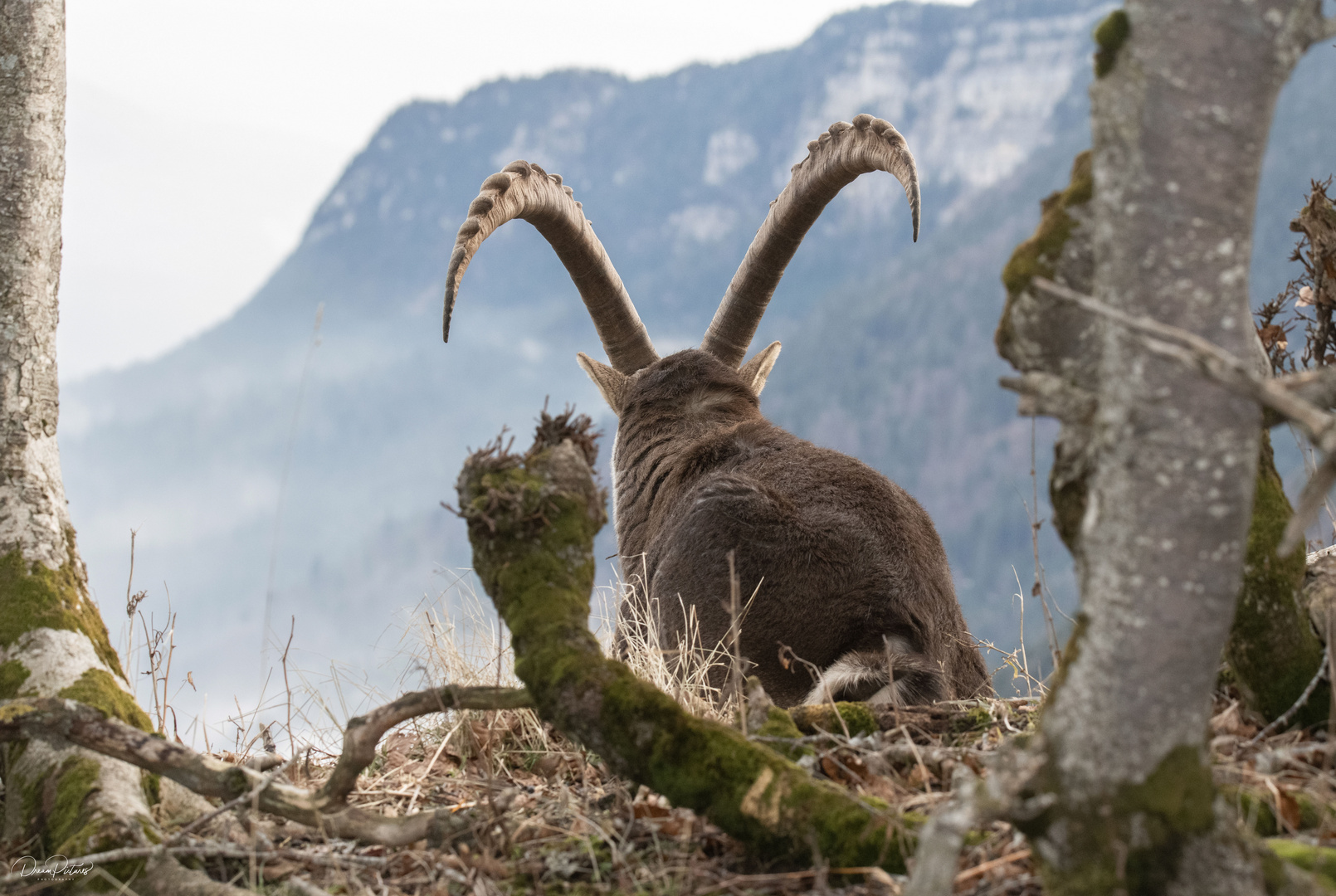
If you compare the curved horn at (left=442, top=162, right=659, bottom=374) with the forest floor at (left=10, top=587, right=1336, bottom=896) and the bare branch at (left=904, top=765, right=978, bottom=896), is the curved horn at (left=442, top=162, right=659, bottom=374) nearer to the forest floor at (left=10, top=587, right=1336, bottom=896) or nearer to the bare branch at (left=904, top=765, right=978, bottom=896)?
the forest floor at (left=10, top=587, right=1336, bottom=896)

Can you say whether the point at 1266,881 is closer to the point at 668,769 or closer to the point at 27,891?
the point at 668,769

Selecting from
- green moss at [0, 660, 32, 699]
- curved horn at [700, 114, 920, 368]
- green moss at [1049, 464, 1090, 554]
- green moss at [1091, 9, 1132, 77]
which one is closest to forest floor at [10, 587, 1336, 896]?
green moss at [0, 660, 32, 699]

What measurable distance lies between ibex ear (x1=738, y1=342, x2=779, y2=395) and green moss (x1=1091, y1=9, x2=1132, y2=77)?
5.08 m

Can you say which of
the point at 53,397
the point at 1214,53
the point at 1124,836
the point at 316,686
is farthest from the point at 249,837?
the point at 1214,53

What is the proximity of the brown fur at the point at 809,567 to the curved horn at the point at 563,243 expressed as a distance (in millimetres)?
1551

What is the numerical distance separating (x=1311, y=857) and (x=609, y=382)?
5.40 metres

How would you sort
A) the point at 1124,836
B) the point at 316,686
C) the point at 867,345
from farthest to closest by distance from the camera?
the point at 867,345
the point at 316,686
the point at 1124,836

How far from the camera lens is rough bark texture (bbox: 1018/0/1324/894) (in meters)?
1.72

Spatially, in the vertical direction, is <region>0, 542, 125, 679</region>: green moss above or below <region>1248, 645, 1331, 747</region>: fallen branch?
above

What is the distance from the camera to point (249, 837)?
2.70m

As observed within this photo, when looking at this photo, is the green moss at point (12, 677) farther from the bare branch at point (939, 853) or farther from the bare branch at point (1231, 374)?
the bare branch at point (1231, 374)

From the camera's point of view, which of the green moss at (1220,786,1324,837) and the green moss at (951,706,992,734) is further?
the green moss at (951,706,992,734)

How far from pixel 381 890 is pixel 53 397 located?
2.24m

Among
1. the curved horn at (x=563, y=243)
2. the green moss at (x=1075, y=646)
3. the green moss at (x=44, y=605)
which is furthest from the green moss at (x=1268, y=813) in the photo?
the curved horn at (x=563, y=243)
